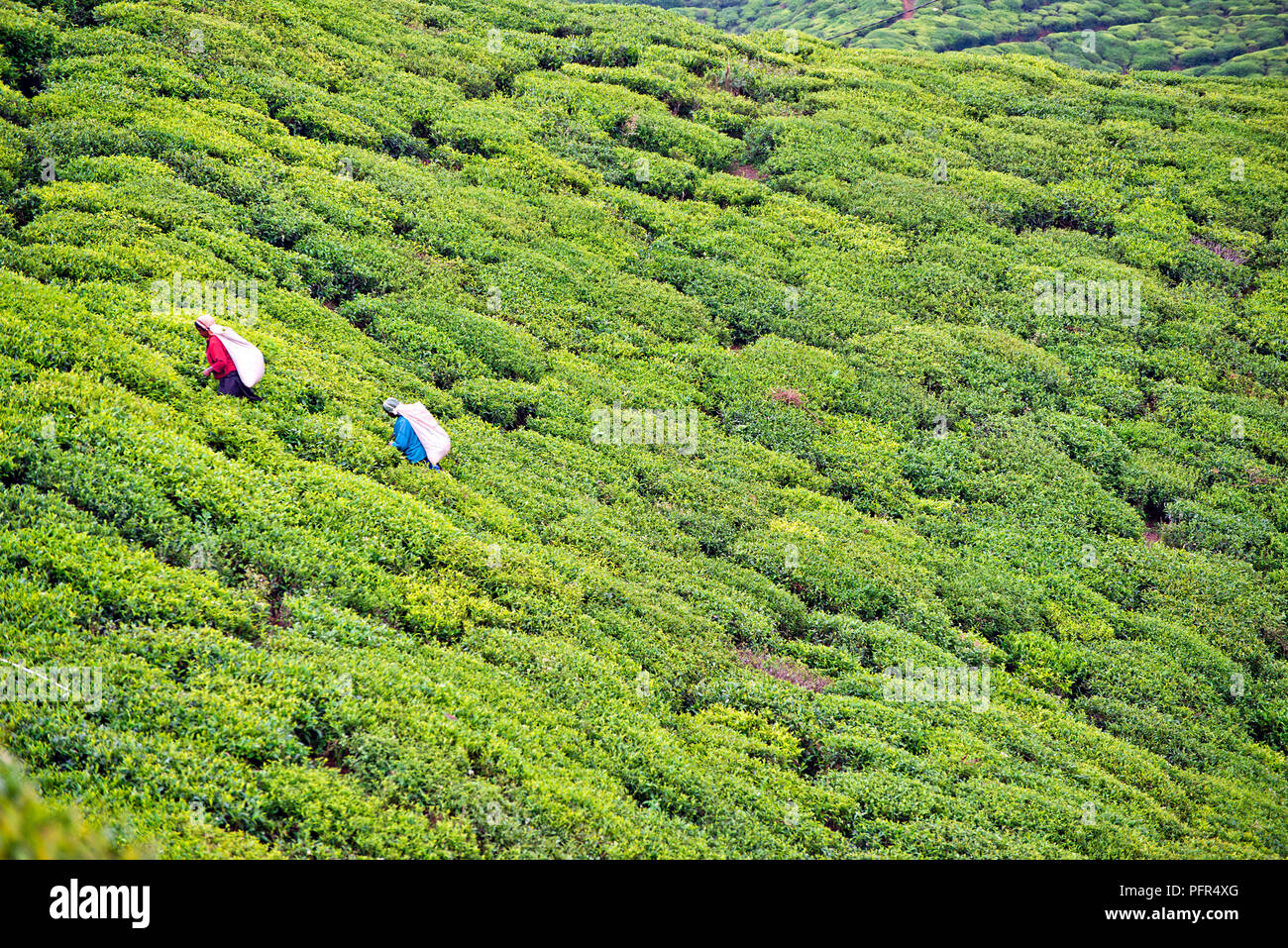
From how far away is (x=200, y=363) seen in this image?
1653 cm

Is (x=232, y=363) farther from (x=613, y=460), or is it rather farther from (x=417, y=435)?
(x=613, y=460)

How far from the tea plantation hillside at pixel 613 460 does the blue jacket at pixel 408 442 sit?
0.54 m

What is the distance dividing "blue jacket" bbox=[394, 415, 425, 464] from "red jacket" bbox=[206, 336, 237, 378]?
3447mm

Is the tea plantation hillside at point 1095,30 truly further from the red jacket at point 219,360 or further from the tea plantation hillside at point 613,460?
the red jacket at point 219,360

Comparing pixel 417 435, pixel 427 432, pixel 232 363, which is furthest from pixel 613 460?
pixel 232 363

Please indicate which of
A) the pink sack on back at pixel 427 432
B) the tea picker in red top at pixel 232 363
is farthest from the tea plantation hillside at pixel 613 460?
the pink sack on back at pixel 427 432

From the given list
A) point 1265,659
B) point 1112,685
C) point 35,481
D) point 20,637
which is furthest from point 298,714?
point 1265,659

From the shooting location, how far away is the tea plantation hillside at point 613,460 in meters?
11.1

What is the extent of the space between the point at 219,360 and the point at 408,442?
13.4 ft

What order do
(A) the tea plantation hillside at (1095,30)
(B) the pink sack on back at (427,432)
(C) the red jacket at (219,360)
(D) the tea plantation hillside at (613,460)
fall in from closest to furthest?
(D) the tea plantation hillside at (613,460) < (C) the red jacket at (219,360) < (B) the pink sack on back at (427,432) < (A) the tea plantation hillside at (1095,30)

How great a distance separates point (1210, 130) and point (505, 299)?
39.0 m

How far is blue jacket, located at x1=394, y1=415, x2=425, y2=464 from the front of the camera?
17.6m

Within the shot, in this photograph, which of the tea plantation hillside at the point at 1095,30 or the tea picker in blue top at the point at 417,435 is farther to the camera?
the tea plantation hillside at the point at 1095,30

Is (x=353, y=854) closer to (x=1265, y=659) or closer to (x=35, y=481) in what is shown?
(x=35, y=481)
